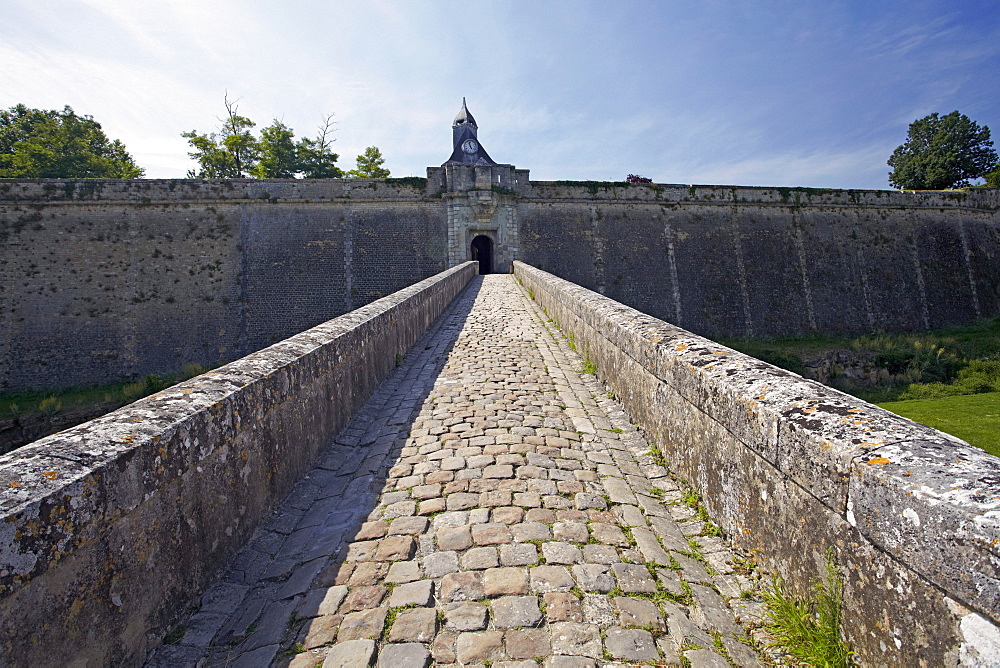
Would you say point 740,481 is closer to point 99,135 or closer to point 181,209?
point 181,209

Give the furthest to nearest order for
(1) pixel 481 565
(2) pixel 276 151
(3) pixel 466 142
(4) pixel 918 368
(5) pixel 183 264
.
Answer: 1. (3) pixel 466 142
2. (2) pixel 276 151
3. (5) pixel 183 264
4. (4) pixel 918 368
5. (1) pixel 481 565

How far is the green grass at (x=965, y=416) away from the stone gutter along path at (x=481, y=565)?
7.28 metres

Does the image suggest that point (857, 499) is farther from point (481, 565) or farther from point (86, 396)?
point (86, 396)

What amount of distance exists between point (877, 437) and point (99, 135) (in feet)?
141

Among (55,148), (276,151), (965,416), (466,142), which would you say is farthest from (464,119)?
(965,416)

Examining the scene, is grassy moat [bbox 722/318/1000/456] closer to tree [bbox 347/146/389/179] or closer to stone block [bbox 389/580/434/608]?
stone block [bbox 389/580/434/608]

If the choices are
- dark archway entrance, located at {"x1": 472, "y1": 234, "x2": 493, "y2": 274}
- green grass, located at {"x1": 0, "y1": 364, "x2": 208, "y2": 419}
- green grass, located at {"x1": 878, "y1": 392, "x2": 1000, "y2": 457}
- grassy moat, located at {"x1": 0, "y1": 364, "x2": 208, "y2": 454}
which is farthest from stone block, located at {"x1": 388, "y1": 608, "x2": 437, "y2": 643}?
dark archway entrance, located at {"x1": 472, "y1": 234, "x2": 493, "y2": 274}

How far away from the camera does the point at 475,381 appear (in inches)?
229

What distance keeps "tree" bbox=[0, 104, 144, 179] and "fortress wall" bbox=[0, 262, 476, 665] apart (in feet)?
112

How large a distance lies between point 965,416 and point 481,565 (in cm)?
1295

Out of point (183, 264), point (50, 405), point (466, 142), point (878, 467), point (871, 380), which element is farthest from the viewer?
point (466, 142)

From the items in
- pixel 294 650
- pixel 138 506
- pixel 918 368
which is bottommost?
pixel 918 368

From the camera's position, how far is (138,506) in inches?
73.7

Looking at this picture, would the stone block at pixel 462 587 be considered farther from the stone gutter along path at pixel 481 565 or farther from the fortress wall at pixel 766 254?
the fortress wall at pixel 766 254
